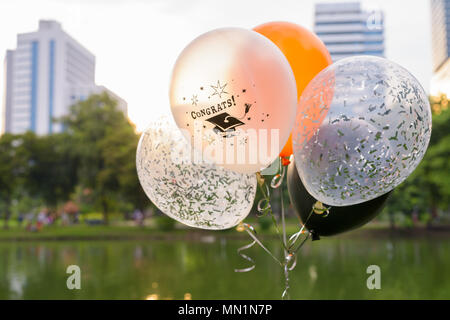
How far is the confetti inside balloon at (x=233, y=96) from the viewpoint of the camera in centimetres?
163

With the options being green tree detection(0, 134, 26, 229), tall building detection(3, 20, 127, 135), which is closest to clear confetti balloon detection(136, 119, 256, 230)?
green tree detection(0, 134, 26, 229)

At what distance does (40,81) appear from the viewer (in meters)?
89.6

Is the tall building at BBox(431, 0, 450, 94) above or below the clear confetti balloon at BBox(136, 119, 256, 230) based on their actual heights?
above

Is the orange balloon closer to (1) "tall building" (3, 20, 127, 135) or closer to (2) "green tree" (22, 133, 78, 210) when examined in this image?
(2) "green tree" (22, 133, 78, 210)

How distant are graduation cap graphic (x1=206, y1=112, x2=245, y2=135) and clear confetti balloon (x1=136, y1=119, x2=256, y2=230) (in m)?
0.33

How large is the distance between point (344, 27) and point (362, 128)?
7745 centimetres

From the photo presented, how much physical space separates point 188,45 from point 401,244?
51.4ft

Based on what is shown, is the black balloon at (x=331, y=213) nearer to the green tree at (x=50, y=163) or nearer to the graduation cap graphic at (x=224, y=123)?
the graduation cap graphic at (x=224, y=123)

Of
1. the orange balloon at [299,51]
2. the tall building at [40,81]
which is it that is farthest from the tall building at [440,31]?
the orange balloon at [299,51]

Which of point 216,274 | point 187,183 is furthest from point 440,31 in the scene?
point 187,183

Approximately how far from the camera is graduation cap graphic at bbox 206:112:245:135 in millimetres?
1640

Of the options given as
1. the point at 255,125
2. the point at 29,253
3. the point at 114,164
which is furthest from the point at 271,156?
the point at 114,164

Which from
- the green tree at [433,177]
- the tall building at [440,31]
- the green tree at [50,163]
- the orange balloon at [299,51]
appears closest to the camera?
the orange balloon at [299,51]

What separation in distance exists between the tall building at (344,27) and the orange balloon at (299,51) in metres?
74.5
